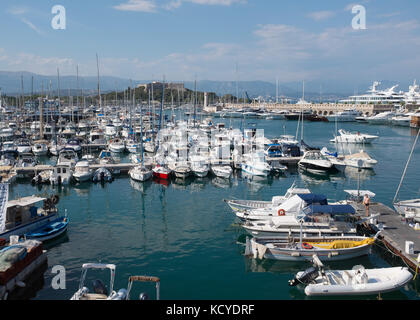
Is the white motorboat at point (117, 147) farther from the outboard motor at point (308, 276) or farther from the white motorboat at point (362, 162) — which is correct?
the outboard motor at point (308, 276)

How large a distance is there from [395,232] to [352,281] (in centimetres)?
748

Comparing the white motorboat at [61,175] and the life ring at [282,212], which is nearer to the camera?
the life ring at [282,212]

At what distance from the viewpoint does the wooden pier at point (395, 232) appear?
1933 cm

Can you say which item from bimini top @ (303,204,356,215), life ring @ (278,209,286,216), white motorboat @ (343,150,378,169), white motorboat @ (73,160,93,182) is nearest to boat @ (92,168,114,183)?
white motorboat @ (73,160,93,182)

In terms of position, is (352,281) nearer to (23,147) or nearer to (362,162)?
(362,162)

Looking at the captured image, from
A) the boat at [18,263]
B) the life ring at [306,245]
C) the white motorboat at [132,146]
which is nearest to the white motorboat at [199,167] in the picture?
the white motorboat at [132,146]

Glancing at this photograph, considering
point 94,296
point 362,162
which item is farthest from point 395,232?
point 362,162

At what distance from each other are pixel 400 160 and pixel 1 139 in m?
65.1

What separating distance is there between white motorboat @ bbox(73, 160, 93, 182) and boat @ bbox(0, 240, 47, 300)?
2016 cm

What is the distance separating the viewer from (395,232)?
22250 mm

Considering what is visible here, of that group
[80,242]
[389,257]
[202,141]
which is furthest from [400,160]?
[80,242]

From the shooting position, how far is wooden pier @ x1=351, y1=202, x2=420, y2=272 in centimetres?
1933

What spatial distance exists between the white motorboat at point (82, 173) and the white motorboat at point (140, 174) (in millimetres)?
4538

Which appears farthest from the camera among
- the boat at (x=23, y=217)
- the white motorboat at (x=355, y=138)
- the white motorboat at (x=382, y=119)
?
the white motorboat at (x=382, y=119)
